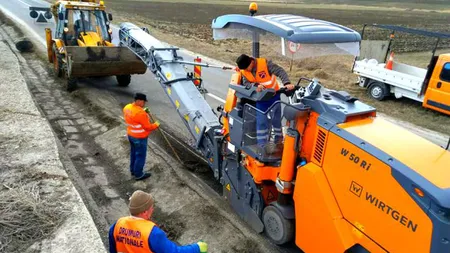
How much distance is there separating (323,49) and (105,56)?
7.44 m

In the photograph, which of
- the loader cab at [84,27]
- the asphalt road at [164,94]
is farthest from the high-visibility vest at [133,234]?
the loader cab at [84,27]

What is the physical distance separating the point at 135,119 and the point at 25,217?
2.13 metres

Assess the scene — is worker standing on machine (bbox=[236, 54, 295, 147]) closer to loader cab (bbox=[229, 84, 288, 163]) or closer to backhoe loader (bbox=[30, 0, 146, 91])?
loader cab (bbox=[229, 84, 288, 163])

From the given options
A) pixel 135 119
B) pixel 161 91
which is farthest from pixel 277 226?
pixel 161 91

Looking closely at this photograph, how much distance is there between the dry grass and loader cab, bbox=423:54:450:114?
9.68 metres

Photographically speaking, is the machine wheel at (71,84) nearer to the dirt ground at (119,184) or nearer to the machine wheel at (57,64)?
the machine wheel at (57,64)

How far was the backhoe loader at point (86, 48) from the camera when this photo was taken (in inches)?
402

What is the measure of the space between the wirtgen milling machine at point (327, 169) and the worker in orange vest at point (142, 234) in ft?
4.83

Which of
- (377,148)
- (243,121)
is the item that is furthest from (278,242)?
(377,148)

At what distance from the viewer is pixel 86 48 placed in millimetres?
10148

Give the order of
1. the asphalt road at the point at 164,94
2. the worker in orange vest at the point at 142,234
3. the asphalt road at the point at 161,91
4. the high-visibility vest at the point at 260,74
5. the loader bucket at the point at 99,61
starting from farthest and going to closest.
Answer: the loader bucket at the point at 99,61 → the asphalt road at the point at 161,91 → the asphalt road at the point at 164,94 → the high-visibility vest at the point at 260,74 → the worker in orange vest at the point at 142,234

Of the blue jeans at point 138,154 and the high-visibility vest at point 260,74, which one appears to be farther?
the blue jeans at point 138,154

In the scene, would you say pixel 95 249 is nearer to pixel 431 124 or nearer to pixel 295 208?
pixel 295 208

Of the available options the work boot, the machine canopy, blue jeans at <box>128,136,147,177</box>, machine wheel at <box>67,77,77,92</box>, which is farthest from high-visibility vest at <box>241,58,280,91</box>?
machine wheel at <box>67,77,77,92</box>
